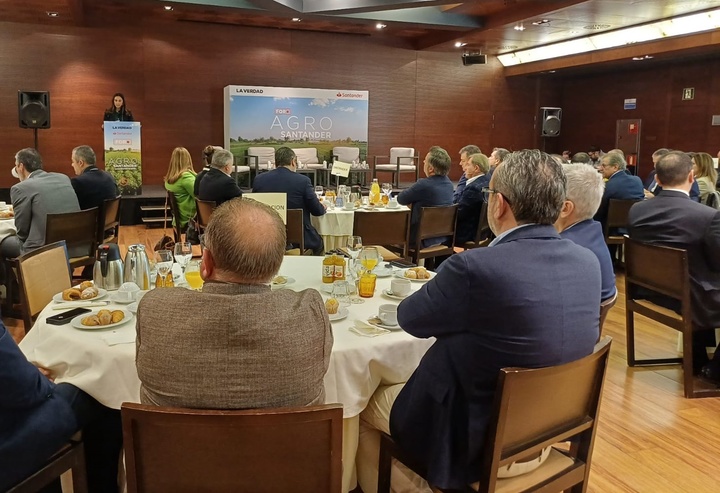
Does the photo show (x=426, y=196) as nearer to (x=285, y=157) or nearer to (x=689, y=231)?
(x=285, y=157)

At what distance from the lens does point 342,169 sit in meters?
5.77

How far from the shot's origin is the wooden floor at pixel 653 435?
2.80 meters

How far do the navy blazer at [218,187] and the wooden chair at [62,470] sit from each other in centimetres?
354

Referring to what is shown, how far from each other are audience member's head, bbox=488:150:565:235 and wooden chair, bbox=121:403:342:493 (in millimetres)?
856

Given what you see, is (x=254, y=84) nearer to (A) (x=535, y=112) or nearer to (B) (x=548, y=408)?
(A) (x=535, y=112)

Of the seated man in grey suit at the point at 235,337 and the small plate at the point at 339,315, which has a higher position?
the seated man in grey suit at the point at 235,337

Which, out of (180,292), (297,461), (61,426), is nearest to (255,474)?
(297,461)

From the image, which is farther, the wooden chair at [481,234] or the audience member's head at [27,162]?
the wooden chair at [481,234]

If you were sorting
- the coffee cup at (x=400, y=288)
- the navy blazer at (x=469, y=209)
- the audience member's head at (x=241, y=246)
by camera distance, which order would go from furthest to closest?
the navy blazer at (x=469, y=209), the coffee cup at (x=400, y=288), the audience member's head at (x=241, y=246)

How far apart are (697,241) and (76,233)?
4.36m

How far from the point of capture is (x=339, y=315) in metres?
2.34

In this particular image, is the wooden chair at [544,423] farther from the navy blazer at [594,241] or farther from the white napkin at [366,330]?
the navy blazer at [594,241]

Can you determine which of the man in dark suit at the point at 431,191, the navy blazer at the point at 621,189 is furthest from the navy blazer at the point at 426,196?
the navy blazer at the point at 621,189

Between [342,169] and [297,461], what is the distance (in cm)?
450
